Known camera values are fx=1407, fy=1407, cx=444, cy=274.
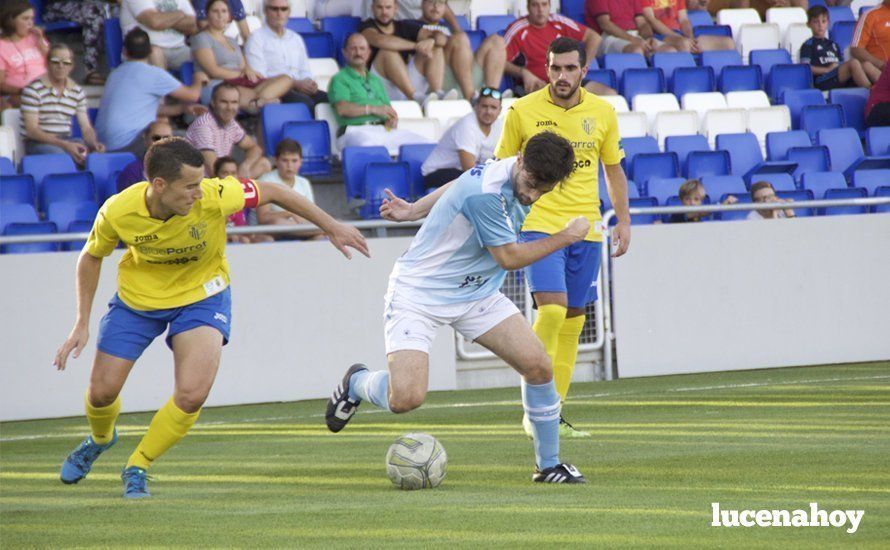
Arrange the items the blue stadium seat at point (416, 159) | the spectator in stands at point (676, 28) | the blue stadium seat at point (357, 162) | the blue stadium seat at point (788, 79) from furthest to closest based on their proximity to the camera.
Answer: the spectator in stands at point (676, 28) → the blue stadium seat at point (788, 79) → the blue stadium seat at point (416, 159) → the blue stadium seat at point (357, 162)

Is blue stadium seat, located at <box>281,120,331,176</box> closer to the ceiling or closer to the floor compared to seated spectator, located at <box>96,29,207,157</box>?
closer to the floor

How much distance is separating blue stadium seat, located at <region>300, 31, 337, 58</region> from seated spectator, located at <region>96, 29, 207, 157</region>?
2.66m

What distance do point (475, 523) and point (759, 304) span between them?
8.01 meters

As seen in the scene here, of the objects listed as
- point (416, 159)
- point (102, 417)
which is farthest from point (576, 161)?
point (416, 159)

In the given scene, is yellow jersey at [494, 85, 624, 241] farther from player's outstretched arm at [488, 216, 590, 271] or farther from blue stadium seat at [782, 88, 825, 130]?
blue stadium seat at [782, 88, 825, 130]

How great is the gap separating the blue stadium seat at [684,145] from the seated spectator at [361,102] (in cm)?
291

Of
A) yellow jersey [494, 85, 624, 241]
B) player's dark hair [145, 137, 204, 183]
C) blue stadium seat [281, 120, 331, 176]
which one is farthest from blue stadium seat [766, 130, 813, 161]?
player's dark hair [145, 137, 204, 183]

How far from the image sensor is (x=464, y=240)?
7.11 m

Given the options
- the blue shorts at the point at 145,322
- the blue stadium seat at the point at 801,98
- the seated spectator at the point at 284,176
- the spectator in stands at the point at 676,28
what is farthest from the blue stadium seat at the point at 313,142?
the blue shorts at the point at 145,322

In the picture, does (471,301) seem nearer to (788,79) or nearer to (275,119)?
(275,119)

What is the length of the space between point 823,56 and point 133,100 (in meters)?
8.91

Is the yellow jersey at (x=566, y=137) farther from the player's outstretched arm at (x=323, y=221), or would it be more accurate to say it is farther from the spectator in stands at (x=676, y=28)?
the spectator in stands at (x=676, y=28)

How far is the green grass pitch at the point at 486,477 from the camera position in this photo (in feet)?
18.7

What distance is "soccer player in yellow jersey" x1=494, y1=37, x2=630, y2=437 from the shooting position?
28.2ft
